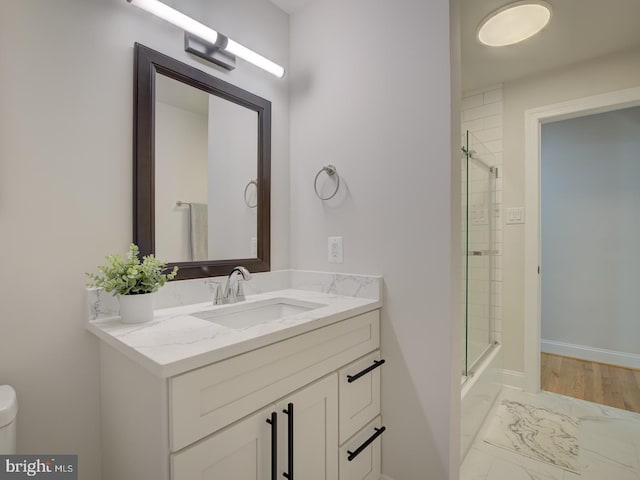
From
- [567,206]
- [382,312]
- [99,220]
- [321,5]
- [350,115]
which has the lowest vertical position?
[382,312]

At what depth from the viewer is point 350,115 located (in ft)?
5.24

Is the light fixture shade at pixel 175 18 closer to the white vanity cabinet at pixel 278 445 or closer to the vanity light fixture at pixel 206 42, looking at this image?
the vanity light fixture at pixel 206 42

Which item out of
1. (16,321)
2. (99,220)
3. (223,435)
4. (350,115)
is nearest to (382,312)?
(223,435)

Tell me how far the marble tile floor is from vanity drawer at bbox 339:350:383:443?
0.64 metres

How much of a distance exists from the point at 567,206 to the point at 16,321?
13.2 ft

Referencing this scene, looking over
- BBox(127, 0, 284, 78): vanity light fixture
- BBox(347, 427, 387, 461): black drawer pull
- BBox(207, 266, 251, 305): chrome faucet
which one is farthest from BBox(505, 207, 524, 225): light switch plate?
BBox(207, 266, 251, 305): chrome faucet

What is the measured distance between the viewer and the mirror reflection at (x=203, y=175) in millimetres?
A: 1315

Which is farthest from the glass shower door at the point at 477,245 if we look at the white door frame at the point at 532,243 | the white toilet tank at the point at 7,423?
the white toilet tank at the point at 7,423

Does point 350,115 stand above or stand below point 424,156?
above

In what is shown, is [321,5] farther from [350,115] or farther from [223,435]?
[223,435]

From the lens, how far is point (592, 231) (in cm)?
303

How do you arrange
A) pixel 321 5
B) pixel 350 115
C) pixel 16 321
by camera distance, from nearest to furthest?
pixel 16 321
pixel 350 115
pixel 321 5

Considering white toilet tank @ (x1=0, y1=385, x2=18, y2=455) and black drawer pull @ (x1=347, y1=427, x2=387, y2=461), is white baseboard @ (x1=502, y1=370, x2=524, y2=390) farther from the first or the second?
white toilet tank @ (x1=0, y1=385, x2=18, y2=455)

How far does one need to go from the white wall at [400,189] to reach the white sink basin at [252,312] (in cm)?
27
